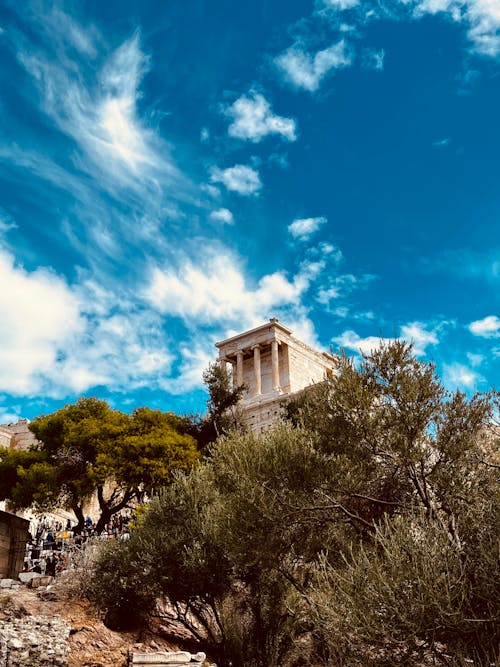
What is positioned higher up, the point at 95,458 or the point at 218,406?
the point at 218,406

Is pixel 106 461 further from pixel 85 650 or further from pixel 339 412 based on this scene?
pixel 339 412

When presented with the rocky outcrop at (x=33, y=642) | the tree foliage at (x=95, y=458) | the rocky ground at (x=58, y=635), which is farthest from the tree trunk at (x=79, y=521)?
the rocky outcrop at (x=33, y=642)

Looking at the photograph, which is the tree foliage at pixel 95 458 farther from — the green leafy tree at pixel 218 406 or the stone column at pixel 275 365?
the stone column at pixel 275 365

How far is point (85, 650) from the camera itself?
534 inches

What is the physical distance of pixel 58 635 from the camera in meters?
A: 12.6

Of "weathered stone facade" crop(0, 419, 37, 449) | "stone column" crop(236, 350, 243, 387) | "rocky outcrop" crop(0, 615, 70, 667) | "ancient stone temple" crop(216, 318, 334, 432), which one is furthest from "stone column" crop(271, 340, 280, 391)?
"rocky outcrop" crop(0, 615, 70, 667)

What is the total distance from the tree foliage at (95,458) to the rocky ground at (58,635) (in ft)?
30.3

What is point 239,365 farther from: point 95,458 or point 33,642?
point 33,642

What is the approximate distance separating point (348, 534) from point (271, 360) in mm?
36805

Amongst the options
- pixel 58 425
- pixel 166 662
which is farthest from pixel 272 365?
pixel 166 662

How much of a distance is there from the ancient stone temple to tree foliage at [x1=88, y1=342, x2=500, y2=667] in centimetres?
2959

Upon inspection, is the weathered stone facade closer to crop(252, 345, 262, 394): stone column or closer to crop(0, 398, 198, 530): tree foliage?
crop(0, 398, 198, 530): tree foliage

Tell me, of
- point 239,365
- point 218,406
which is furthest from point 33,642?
point 239,365

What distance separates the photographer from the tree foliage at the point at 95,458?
2736cm
